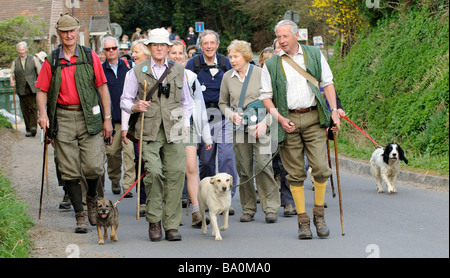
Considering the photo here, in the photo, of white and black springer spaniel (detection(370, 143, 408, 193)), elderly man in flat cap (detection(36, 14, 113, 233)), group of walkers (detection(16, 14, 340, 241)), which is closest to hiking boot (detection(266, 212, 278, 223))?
group of walkers (detection(16, 14, 340, 241))

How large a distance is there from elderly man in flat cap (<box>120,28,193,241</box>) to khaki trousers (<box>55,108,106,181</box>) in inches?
32.6

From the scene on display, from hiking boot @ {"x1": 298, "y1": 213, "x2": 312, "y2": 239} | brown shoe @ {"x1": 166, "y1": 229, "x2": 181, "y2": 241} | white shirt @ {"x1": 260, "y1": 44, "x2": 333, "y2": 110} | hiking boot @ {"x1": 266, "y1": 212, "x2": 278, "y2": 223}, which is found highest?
white shirt @ {"x1": 260, "y1": 44, "x2": 333, "y2": 110}

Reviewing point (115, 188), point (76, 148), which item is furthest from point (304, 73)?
point (115, 188)

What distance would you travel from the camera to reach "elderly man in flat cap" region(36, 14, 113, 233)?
9.63 m

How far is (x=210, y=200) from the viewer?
371 inches

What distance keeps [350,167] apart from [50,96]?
722cm

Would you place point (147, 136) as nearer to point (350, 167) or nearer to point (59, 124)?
point (59, 124)

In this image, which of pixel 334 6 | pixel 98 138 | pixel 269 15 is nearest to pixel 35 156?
pixel 98 138

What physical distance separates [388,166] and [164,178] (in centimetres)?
450

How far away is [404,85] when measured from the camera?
17500 mm

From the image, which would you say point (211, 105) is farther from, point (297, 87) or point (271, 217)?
point (297, 87)

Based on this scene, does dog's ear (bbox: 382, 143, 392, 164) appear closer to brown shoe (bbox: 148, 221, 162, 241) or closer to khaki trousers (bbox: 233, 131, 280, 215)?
khaki trousers (bbox: 233, 131, 280, 215)

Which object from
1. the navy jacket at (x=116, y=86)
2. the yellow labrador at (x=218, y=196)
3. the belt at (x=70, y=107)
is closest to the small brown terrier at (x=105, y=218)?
the yellow labrador at (x=218, y=196)

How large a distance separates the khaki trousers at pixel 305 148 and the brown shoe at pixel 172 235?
1328 mm
